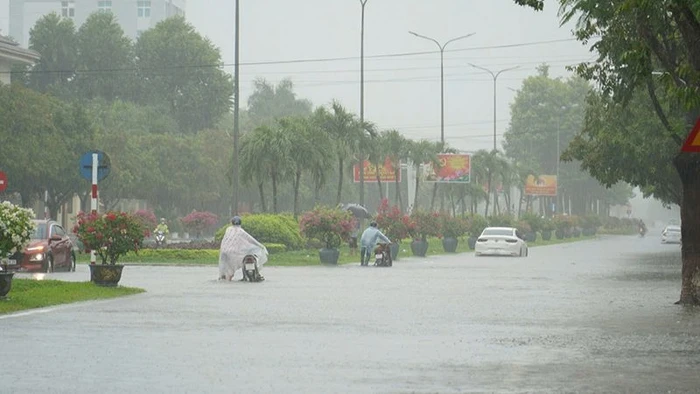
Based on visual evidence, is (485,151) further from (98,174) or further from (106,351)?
(106,351)

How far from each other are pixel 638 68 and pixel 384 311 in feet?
26.1

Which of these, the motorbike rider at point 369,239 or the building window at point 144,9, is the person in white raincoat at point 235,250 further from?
the building window at point 144,9

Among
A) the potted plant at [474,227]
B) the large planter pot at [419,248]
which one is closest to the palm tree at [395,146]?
the potted plant at [474,227]

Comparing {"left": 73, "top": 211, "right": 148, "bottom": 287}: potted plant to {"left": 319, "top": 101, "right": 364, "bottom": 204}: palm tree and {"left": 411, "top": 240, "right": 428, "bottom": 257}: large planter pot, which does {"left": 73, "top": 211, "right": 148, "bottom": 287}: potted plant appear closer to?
{"left": 411, "top": 240, "right": 428, "bottom": 257}: large planter pot

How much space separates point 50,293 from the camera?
28672 millimetres

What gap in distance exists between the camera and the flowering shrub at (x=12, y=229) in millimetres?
25609

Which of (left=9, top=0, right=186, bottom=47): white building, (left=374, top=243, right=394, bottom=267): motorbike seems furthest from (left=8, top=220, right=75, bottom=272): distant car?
(left=9, top=0, right=186, bottom=47): white building

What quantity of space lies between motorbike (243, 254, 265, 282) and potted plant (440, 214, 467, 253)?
38521 mm

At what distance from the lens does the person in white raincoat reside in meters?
37.5

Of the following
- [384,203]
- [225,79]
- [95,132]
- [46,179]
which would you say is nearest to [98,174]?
[384,203]

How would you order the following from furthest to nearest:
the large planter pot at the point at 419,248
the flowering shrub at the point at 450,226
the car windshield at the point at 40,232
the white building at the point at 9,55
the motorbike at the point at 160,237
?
the flowering shrub at the point at 450,226 → the white building at the point at 9,55 → the motorbike at the point at 160,237 → the large planter pot at the point at 419,248 → the car windshield at the point at 40,232

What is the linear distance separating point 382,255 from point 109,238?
19913 millimetres

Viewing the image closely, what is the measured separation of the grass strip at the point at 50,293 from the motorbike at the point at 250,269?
19.5 ft

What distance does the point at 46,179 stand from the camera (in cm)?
7788
